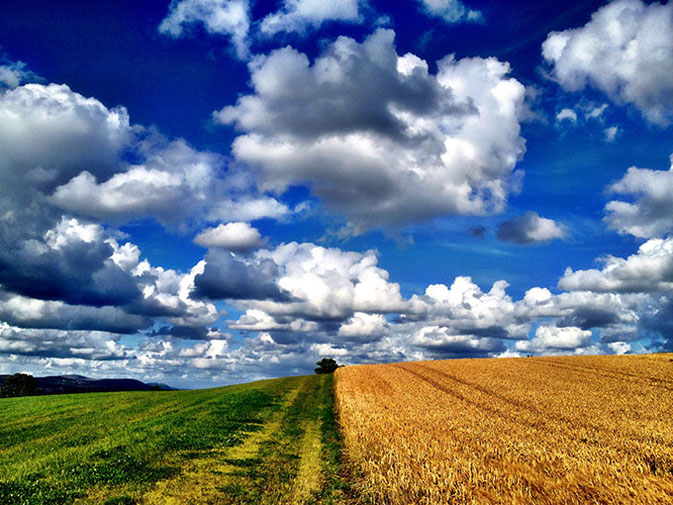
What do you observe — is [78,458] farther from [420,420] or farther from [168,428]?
[420,420]

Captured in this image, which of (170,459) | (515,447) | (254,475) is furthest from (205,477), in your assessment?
(515,447)

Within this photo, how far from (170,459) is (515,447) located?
11.9 metres

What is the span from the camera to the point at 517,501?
30.0 ft

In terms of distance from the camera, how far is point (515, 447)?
47.5ft

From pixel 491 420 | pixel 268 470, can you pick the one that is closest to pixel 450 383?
pixel 491 420

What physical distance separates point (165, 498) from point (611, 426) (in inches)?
731

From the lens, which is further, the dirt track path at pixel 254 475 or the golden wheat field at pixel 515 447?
the dirt track path at pixel 254 475

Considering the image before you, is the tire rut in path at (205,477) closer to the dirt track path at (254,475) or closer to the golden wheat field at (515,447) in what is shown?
the dirt track path at (254,475)

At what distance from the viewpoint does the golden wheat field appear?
32.2ft

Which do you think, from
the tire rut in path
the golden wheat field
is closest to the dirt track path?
the tire rut in path

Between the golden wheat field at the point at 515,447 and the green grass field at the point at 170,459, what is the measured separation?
1889mm

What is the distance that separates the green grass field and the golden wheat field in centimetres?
189

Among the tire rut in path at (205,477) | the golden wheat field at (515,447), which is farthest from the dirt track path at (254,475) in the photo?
the golden wheat field at (515,447)

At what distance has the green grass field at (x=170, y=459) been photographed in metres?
11.3
